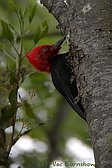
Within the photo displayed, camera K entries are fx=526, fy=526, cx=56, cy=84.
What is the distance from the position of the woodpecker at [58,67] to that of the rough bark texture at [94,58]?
3.32 feet

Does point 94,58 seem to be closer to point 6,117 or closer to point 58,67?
point 6,117

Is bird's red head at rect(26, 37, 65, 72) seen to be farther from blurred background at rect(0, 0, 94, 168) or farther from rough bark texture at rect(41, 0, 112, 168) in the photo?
rough bark texture at rect(41, 0, 112, 168)

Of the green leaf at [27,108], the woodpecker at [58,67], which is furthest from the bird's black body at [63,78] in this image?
the green leaf at [27,108]

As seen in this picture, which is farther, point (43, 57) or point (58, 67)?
point (43, 57)

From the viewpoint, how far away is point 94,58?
8.24 ft

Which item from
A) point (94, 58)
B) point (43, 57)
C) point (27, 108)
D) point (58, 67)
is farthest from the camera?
point (43, 57)

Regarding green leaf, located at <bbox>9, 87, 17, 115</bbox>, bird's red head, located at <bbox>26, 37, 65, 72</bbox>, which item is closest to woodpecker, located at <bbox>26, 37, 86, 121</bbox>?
bird's red head, located at <bbox>26, 37, 65, 72</bbox>

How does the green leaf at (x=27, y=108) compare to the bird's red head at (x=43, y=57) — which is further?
the bird's red head at (x=43, y=57)

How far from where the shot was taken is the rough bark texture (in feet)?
7.05

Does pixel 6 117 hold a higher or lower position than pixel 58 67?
higher

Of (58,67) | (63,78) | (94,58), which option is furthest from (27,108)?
(58,67)

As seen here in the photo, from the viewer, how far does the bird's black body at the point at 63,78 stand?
160 inches

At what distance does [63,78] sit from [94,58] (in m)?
1.79

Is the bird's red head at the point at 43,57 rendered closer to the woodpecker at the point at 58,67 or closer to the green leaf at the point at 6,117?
the woodpecker at the point at 58,67
